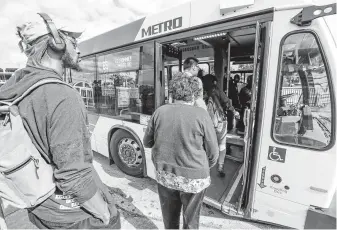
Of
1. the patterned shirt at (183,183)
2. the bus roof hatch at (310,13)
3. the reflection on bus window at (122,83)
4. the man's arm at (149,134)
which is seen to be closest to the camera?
the bus roof hatch at (310,13)

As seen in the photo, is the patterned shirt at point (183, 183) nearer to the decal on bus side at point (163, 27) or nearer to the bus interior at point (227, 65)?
the bus interior at point (227, 65)

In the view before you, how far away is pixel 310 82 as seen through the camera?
2021 mm

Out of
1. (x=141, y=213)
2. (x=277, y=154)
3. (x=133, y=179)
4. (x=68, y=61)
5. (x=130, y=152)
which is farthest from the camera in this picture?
(x=133, y=179)

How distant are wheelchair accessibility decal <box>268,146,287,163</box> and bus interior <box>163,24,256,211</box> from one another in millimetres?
268

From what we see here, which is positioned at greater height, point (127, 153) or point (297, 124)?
point (297, 124)

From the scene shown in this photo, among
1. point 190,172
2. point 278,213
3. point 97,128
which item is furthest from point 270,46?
point 97,128

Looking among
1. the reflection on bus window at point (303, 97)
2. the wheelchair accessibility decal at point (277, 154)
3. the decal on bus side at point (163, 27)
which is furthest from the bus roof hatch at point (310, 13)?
the decal on bus side at point (163, 27)

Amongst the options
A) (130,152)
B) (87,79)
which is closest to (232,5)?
(130,152)

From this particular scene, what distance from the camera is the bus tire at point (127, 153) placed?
3.80 m

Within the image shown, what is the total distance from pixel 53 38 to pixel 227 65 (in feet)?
15.3

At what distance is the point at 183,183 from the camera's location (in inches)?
73.9

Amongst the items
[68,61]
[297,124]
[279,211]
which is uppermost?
[68,61]

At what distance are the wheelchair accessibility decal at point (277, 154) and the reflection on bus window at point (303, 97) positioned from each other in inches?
4.1

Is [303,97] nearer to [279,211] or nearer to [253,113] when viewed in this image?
[253,113]
